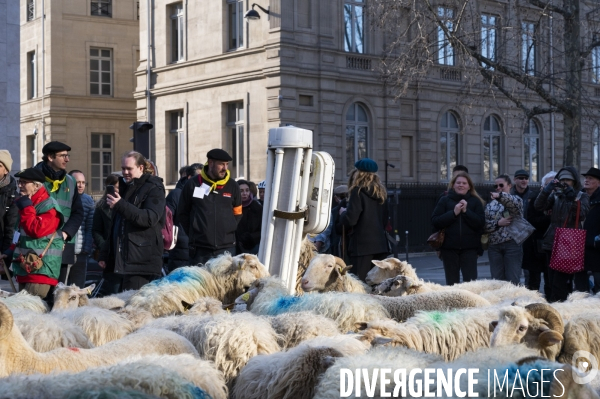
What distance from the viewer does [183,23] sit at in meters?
33.4

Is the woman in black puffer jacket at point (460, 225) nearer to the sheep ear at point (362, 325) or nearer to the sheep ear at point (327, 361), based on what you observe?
the sheep ear at point (362, 325)

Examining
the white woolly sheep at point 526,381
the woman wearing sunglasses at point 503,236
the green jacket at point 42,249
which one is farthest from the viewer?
the woman wearing sunglasses at point 503,236

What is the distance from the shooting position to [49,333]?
595 cm

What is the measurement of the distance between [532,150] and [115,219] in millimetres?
30180

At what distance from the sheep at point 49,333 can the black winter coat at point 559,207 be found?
6614 mm

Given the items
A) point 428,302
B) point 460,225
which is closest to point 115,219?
point 428,302

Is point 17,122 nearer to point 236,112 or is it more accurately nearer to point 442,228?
point 442,228

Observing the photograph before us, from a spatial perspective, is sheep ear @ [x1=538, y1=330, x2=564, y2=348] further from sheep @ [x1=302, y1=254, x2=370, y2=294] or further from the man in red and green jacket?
the man in red and green jacket

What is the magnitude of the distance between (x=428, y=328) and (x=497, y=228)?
5609 millimetres

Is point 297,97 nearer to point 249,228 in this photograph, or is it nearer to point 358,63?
point 358,63

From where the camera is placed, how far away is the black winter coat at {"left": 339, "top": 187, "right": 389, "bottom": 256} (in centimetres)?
1010

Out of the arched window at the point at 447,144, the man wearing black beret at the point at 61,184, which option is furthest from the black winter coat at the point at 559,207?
the arched window at the point at 447,144

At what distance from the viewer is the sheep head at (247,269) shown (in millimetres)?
8062

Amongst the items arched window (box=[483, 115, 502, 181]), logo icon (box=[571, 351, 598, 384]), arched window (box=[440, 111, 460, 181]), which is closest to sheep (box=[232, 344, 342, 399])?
logo icon (box=[571, 351, 598, 384])
